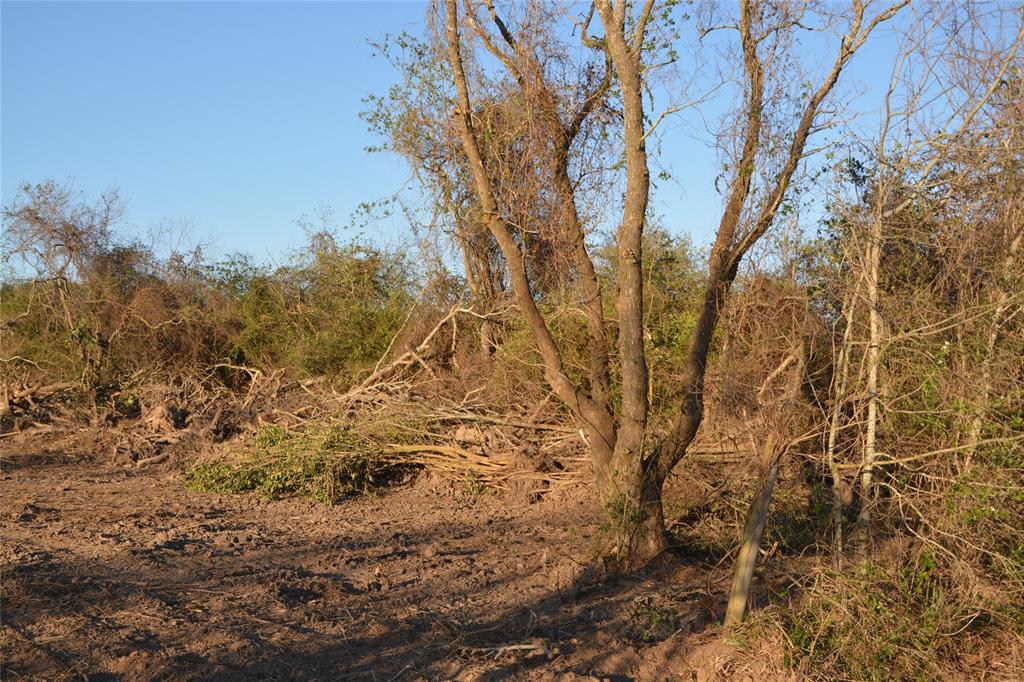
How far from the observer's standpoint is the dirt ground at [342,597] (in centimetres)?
452

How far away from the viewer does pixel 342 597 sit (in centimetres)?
561

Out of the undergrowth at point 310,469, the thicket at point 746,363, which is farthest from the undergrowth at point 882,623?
the undergrowth at point 310,469

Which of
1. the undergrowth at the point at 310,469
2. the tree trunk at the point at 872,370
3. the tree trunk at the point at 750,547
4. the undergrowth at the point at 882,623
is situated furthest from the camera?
the undergrowth at the point at 310,469

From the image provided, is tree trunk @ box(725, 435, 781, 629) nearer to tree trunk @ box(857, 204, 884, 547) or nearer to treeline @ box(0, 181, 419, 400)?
tree trunk @ box(857, 204, 884, 547)

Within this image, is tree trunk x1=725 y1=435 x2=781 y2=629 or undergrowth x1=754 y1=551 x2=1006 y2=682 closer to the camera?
undergrowth x1=754 y1=551 x2=1006 y2=682

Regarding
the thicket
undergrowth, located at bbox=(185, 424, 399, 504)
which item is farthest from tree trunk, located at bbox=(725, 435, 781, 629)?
undergrowth, located at bbox=(185, 424, 399, 504)

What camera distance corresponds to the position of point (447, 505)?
8320mm

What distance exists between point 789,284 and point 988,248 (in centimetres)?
122

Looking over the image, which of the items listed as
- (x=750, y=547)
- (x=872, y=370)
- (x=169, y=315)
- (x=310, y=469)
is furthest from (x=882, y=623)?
(x=169, y=315)

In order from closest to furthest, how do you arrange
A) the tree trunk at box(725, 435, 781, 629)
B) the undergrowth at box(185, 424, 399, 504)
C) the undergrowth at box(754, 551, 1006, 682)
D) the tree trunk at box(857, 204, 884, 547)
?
the undergrowth at box(754, 551, 1006, 682)
the tree trunk at box(725, 435, 781, 629)
the tree trunk at box(857, 204, 884, 547)
the undergrowth at box(185, 424, 399, 504)

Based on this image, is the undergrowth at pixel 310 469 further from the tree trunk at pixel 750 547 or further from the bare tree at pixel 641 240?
the tree trunk at pixel 750 547

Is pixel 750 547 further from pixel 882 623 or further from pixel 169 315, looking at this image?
pixel 169 315

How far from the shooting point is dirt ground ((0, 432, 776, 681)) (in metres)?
4.52

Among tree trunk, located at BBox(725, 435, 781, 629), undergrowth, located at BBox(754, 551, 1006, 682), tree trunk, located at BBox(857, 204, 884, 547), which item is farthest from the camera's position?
tree trunk, located at BBox(857, 204, 884, 547)
